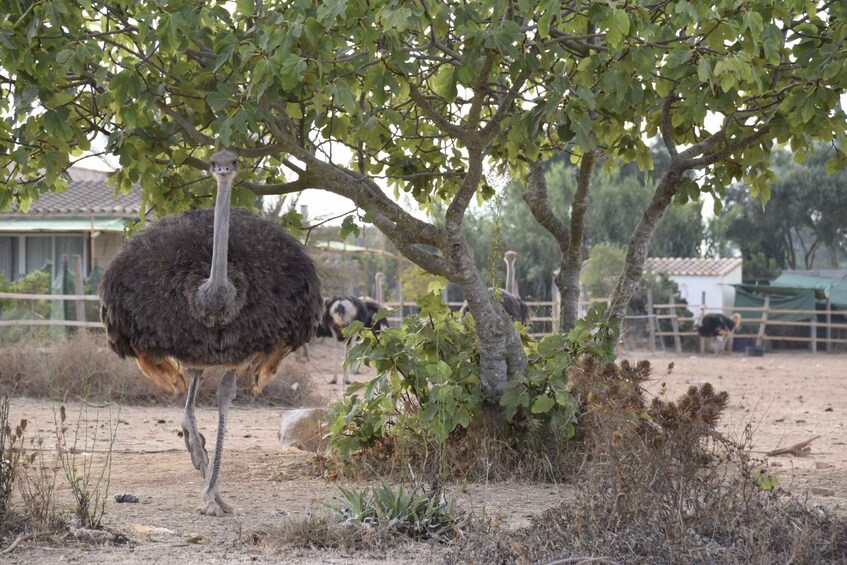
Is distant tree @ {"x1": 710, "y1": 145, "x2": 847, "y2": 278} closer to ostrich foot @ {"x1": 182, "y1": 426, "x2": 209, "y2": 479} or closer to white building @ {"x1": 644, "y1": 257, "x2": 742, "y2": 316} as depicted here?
white building @ {"x1": 644, "y1": 257, "x2": 742, "y2": 316}

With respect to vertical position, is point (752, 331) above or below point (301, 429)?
below

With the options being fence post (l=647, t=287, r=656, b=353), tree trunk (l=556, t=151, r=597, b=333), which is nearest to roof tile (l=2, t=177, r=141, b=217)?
fence post (l=647, t=287, r=656, b=353)

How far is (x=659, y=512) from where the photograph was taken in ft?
14.4

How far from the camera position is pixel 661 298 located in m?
31.9

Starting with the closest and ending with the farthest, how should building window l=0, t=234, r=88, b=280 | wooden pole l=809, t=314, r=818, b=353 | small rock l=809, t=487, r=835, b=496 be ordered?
small rock l=809, t=487, r=835, b=496
building window l=0, t=234, r=88, b=280
wooden pole l=809, t=314, r=818, b=353

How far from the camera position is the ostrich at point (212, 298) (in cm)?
592

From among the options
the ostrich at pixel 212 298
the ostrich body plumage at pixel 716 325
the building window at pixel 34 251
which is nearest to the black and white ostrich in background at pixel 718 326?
the ostrich body plumage at pixel 716 325

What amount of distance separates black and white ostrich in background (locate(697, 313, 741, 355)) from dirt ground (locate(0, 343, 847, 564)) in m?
13.4

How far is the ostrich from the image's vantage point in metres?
5.92

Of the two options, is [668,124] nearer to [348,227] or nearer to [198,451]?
[348,227]

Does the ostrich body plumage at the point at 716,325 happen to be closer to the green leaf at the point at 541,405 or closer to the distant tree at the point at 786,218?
the distant tree at the point at 786,218

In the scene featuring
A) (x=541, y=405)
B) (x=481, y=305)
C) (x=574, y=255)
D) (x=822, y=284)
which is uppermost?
(x=574, y=255)

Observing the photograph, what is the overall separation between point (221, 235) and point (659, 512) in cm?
273

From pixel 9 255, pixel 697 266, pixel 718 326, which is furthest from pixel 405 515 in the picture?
pixel 697 266
